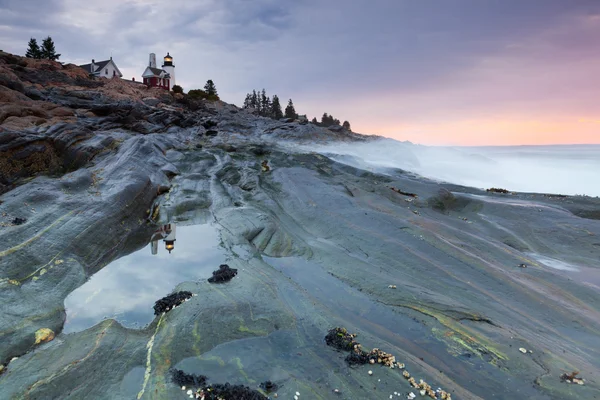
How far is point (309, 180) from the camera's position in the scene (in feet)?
51.5

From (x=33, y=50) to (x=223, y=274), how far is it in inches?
3961

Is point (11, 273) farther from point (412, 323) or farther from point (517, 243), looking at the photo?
point (517, 243)

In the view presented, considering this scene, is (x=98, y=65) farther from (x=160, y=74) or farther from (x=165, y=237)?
(x=165, y=237)

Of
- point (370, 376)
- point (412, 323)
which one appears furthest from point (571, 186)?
point (370, 376)

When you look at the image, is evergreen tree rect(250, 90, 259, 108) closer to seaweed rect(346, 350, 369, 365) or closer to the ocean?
the ocean

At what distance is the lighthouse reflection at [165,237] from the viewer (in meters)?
9.72

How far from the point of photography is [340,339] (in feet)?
18.1

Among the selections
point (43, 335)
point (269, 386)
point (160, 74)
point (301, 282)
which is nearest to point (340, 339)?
point (269, 386)

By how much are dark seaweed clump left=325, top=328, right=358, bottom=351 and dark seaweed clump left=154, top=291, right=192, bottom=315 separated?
9.85 ft

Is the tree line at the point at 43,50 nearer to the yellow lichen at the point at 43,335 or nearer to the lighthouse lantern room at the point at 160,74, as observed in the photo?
the lighthouse lantern room at the point at 160,74

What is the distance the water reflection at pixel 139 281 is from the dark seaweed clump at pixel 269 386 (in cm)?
277

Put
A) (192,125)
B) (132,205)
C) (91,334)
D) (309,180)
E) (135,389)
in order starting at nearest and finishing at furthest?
(135,389) → (91,334) → (132,205) → (309,180) → (192,125)

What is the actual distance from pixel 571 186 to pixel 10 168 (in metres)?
33.9

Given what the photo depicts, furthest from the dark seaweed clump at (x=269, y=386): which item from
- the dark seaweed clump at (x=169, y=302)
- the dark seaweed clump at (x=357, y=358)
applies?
the dark seaweed clump at (x=169, y=302)
